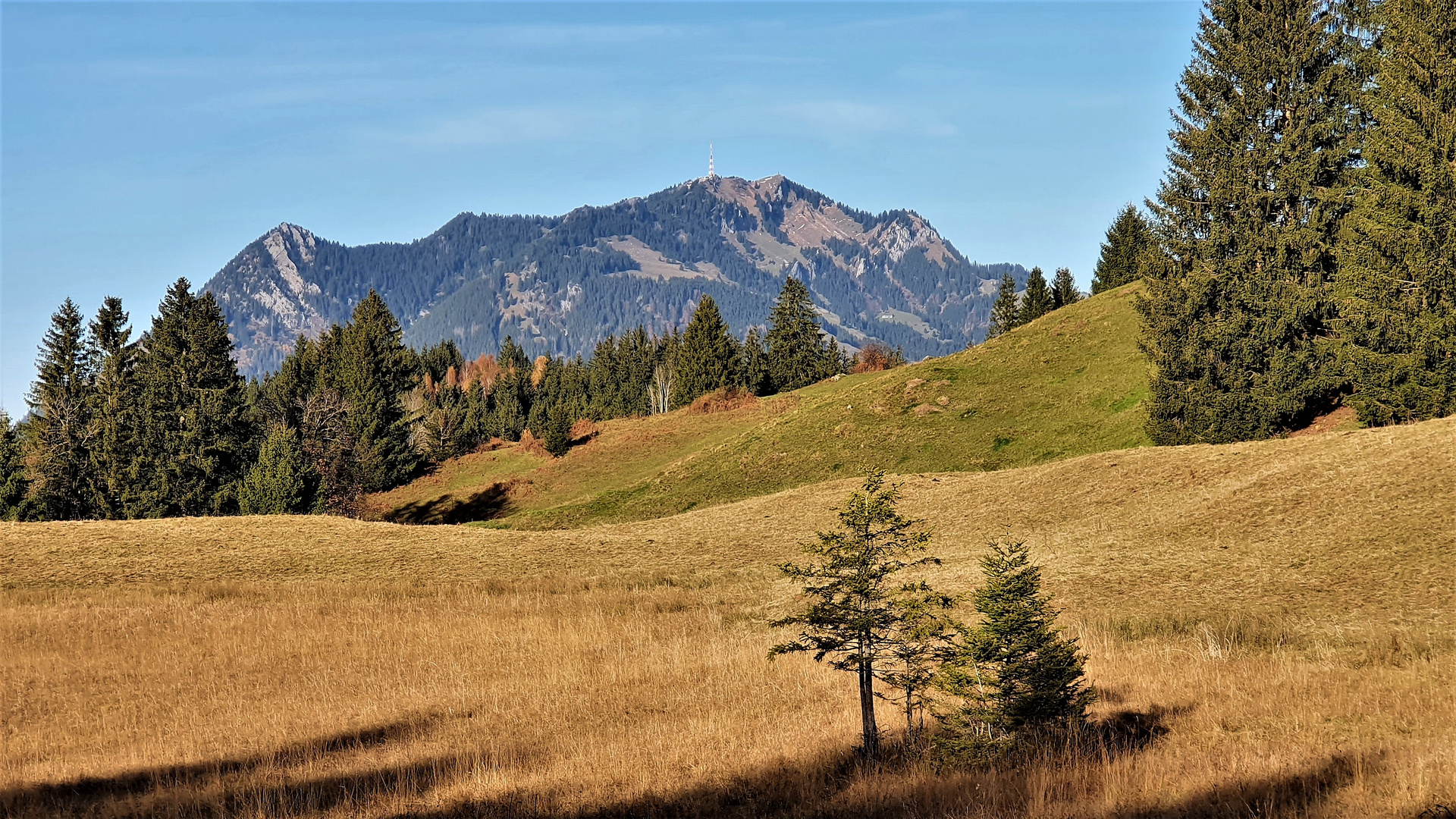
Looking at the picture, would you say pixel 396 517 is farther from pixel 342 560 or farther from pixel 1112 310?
pixel 1112 310

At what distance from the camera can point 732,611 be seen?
81.8 ft

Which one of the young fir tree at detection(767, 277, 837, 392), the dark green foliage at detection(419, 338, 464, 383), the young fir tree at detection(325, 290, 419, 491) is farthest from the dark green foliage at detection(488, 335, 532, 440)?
the young fir tree at detection(325, 290, 419, 491)

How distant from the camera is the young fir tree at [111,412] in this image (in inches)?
2751

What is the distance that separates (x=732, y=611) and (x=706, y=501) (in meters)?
29.9

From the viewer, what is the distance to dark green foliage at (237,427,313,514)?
191 ft

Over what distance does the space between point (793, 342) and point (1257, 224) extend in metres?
81.4

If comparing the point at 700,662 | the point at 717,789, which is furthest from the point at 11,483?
the point at 717,789

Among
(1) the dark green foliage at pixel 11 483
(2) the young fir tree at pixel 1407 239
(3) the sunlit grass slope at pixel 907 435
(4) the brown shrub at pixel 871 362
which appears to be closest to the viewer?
(2) the young fir tree at pixel 1407 239

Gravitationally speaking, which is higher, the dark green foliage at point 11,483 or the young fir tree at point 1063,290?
the young fir tree at point 1063,290

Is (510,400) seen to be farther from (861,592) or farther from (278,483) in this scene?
(861,592)

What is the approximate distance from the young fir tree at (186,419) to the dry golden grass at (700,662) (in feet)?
118

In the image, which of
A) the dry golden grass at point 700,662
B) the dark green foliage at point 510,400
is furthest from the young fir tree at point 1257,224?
the dark green foliage at point 510,400

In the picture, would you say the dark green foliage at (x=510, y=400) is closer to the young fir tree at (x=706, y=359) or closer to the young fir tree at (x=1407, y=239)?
the young fir tree at (x=706, y=359)

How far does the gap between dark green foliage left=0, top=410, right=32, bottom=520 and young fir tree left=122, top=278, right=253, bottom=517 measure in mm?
6282
